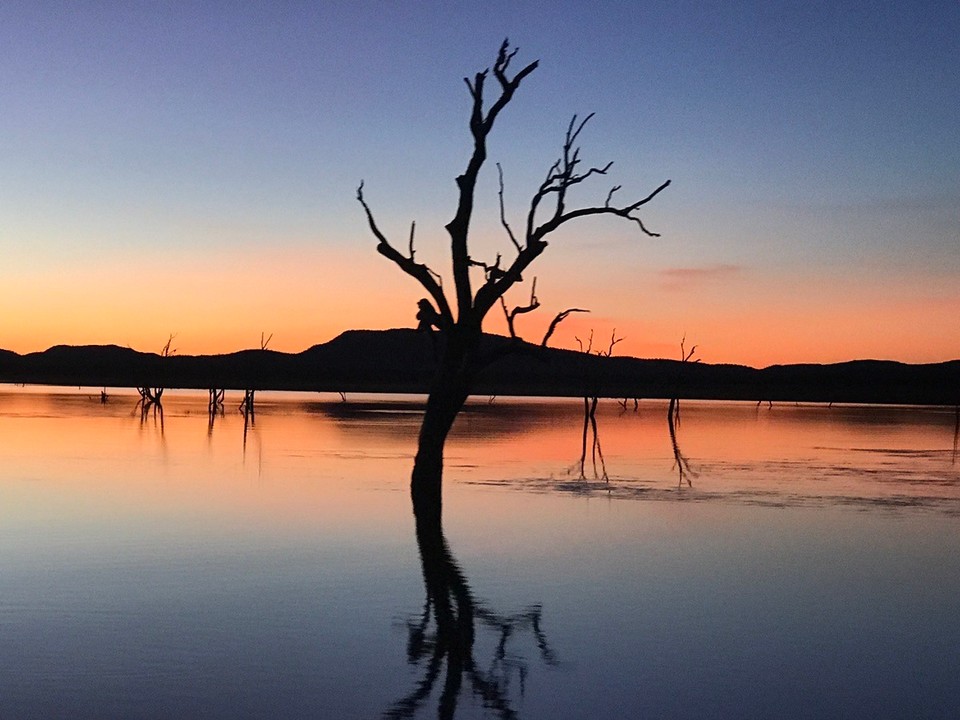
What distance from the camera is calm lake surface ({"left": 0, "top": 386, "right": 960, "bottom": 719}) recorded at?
802 cm

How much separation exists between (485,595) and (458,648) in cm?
241

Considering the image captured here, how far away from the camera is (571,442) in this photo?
135 feet

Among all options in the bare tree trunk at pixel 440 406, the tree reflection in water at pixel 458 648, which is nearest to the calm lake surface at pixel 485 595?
the tree reflection in water at pixel 458 648

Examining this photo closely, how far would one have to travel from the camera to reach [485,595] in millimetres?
11828

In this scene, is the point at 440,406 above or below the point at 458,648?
above

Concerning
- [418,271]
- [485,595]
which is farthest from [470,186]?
[485,595]

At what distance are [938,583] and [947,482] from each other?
13.9m

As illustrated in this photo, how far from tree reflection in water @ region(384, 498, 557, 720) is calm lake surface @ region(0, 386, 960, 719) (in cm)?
3

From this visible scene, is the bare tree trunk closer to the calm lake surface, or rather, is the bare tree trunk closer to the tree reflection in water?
the calm lake surface

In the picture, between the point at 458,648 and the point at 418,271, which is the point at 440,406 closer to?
the point at 418,271

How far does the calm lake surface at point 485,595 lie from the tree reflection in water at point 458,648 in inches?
1.4

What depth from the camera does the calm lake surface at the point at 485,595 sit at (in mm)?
8016

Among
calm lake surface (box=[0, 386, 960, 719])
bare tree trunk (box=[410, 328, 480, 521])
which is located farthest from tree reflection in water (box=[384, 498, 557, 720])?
bare tree trunk (box=[410, 328, 480, 521])

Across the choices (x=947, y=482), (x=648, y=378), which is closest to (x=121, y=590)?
(x=947, y=482)
